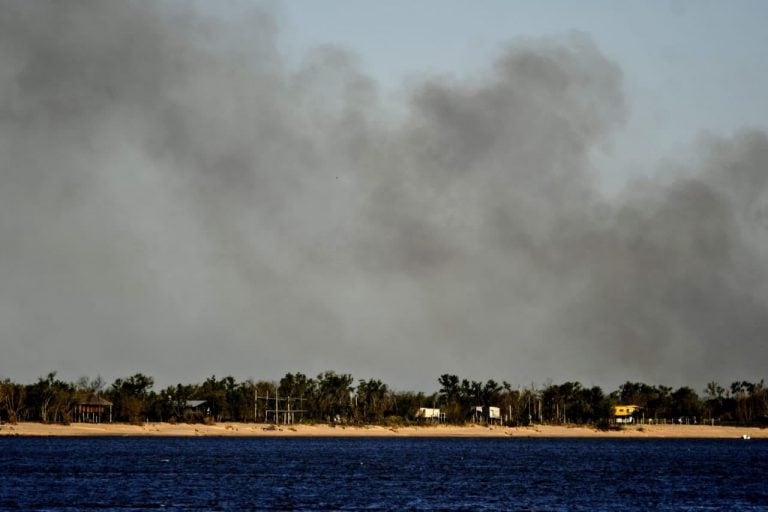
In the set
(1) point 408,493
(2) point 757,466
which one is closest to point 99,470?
(1) point 408,493

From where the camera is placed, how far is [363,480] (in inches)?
3784

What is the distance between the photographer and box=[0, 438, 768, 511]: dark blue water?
74.6m

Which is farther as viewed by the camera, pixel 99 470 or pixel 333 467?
pixel 333 467

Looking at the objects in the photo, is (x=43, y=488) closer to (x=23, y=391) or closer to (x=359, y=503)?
(x=359, y=503)

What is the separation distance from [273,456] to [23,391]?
242ft

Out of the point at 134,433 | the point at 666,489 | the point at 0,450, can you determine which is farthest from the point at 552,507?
the point at 134,433

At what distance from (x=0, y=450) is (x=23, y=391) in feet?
171

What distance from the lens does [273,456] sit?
137625mm

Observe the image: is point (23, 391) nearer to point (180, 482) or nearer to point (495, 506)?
point (180, 482)

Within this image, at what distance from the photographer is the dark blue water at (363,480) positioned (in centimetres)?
7462

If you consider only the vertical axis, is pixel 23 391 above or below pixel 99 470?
above

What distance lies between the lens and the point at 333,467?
378 feet

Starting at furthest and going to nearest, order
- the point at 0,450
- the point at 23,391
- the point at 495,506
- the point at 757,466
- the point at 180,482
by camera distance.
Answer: the point at 23,391 → the point at 0,450 → the point at 757,466 → the point at 180,482 → the point at 495,506

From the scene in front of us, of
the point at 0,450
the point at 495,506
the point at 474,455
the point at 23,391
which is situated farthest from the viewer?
the point at 23,391
